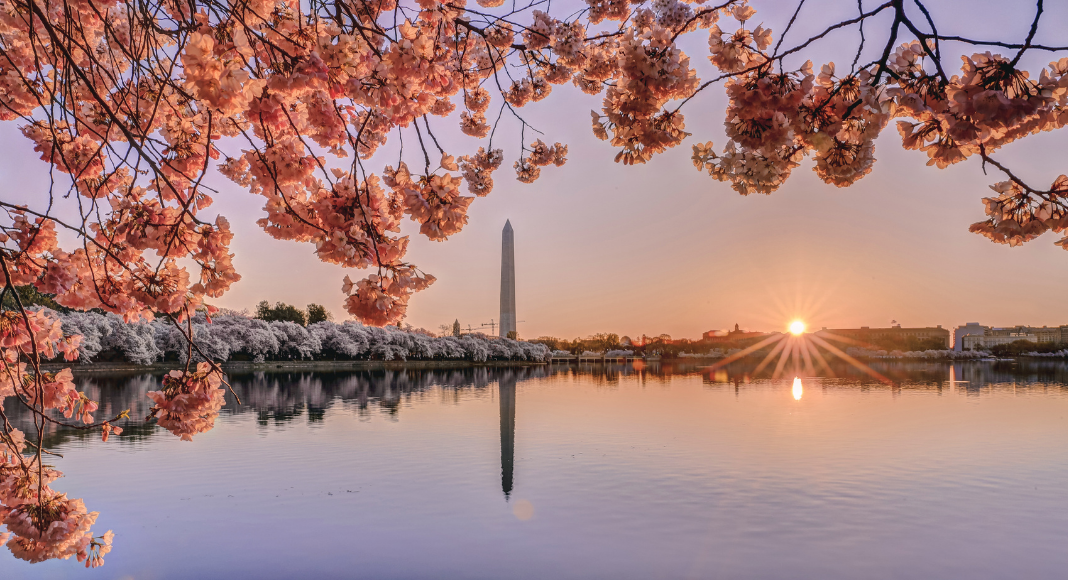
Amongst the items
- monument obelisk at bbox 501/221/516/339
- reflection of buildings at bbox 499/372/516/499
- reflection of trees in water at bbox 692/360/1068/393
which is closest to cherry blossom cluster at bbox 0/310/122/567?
reflection of buildings at bbox 499/372/516/499

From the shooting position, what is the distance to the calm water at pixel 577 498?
337 inches

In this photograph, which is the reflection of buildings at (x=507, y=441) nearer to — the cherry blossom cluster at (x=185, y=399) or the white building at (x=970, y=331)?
the cherry blossom cluster at (x=185, y=399)

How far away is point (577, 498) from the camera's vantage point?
A: 11773 millimetres

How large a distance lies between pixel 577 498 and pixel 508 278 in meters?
57.3

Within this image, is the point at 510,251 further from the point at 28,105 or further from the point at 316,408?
the point at 28,105

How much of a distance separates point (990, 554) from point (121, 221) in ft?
35.5

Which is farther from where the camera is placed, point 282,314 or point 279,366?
point 282,314

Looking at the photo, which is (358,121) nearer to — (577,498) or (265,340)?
(577,498)

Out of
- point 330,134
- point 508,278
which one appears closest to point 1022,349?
point 508,278

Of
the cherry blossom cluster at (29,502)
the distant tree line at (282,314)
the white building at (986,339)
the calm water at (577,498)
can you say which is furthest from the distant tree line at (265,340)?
the white building at (986,339)

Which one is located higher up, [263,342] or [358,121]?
[358,121]

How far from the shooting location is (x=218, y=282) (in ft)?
10.9

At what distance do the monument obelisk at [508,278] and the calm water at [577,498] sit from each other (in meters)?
44.8

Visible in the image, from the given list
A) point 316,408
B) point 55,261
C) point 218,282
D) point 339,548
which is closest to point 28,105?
point 55,261
